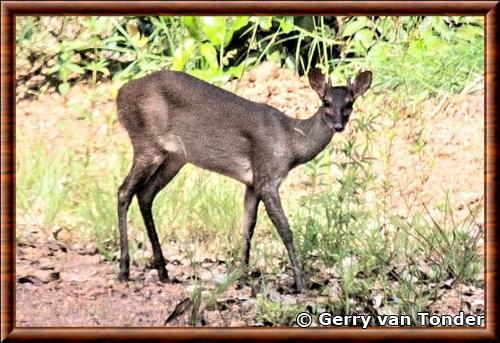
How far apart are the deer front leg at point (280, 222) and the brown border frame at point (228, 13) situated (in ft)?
2.14

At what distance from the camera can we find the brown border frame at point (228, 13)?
29.1 ft

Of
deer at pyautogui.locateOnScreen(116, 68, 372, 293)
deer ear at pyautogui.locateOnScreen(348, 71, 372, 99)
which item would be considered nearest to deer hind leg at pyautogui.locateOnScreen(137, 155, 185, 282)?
deer at pyautogui.locateOnScreen(116, 68, 372, 293)

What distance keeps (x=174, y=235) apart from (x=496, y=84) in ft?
8.05

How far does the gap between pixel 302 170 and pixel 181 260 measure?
53.3 inches

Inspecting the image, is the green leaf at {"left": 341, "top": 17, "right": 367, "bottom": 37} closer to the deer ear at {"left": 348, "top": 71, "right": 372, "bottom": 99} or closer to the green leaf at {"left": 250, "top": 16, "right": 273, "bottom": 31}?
the green leaf at {"left": 250, "top": 16, "right": 273, "bottom": 31}

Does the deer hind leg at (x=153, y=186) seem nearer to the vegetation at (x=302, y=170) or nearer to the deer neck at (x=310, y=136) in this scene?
the vegetation at (x=302, y=170)

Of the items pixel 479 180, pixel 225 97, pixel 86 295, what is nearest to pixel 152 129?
pixel 225 97

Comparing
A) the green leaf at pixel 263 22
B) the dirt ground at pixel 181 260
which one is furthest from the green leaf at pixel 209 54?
the green leaf at pixel 263 22

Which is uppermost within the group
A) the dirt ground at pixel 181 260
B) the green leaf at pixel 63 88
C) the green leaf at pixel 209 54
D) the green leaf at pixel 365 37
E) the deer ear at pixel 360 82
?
the green leaf at pixel 365 37

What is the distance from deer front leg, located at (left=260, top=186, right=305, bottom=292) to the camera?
952 centimetres

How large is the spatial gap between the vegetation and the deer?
19 cm

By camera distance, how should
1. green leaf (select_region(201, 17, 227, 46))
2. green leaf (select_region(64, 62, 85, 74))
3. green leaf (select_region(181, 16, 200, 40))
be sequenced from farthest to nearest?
green leaf (select_region(64, 62, 85, 74)), green leaf (select_region(201, 17, 227, 46)), green leaf (select_region(181, 16, 200, 40))

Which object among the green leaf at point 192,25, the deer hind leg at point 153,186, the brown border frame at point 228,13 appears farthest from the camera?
the green leaf at point 192,25

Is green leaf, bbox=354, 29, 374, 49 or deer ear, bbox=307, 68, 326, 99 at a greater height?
green leaf, bbox=354, 29, 374, 49
